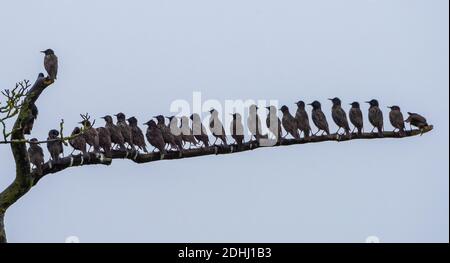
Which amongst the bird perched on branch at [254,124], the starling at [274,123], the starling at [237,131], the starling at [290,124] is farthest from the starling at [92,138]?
the starling at [290,124]

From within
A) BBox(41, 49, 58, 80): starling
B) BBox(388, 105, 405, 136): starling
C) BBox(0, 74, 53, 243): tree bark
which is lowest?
BBox(0, 74, 53, 243): tree bark

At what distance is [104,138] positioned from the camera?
26.5 meters

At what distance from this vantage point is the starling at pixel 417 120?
2805 cm

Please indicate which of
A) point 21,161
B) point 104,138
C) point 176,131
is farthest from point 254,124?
point 21,161

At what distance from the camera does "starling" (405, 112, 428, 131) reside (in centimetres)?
2805

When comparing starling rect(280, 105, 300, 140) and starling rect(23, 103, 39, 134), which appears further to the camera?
starling rect(280, 105, 300, 140)

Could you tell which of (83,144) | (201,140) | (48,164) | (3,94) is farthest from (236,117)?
(3,94)

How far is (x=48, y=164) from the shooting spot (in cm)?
2386

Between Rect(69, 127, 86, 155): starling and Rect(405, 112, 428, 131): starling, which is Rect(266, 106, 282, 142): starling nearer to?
Rect(405, 112, 428, 131): starling

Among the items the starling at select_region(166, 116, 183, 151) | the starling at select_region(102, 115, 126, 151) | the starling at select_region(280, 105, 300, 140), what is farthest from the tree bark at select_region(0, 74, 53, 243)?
the starling at select_region(280, 105, 300, 140)

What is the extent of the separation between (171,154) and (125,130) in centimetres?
201

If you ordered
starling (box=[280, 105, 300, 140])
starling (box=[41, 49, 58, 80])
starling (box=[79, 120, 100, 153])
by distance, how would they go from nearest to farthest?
1. starling (box=[41, 49, 58, 80])
2. starling (box=[79, 120, 100, 153])
3. starling (box=[280, 105, 300, 140])
